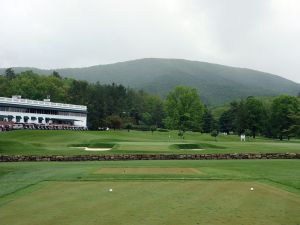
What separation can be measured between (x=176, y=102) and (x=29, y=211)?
11315 cm

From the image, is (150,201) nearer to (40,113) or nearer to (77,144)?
(77,144)

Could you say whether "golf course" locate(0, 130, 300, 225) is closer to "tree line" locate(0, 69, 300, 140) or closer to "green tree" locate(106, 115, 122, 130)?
"tree line" locate(0, 69, 300, 140)

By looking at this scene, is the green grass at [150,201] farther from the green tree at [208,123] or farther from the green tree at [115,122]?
the green tree at [208,123]

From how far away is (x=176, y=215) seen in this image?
45.8ft

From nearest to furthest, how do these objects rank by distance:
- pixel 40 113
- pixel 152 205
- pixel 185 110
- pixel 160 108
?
pixel 152 205 < pixel 40 113 < pixel 185 110 < pixel 160 108

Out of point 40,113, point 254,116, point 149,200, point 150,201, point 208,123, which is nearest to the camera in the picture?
point 150,201

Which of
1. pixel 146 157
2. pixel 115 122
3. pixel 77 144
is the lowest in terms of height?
pixel 146 157

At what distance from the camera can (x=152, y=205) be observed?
15758 mm

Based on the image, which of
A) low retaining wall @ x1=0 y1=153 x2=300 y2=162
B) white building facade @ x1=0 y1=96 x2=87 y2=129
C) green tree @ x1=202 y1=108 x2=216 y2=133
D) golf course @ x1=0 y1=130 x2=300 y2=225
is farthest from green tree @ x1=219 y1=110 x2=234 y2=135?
golf course @ x1=0 y1=130 x2=300 y2=225

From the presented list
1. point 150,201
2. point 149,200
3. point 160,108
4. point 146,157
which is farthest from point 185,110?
point 150,201

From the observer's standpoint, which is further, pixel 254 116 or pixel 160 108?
pixel 160 108

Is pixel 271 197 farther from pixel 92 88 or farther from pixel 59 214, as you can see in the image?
pixel 92 88

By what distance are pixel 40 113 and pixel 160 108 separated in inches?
2638

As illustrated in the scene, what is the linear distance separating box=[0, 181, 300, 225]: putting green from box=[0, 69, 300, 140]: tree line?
251 ft
